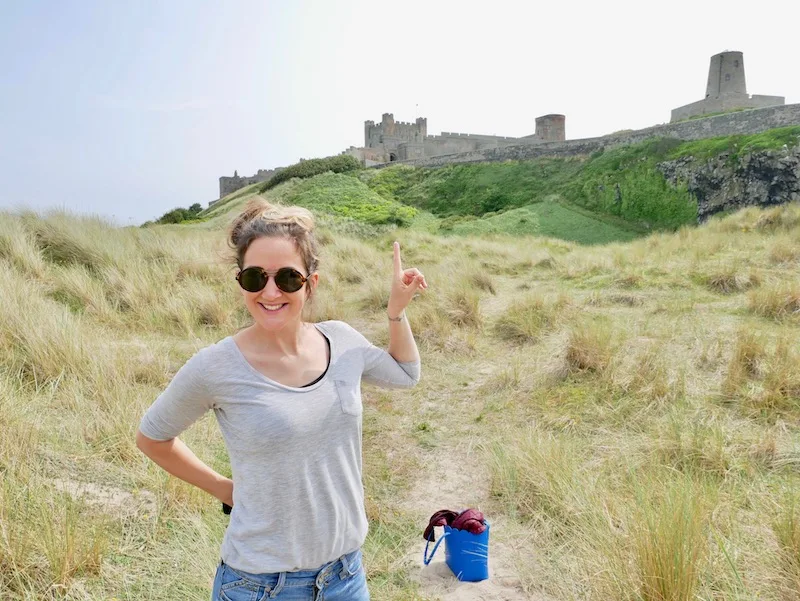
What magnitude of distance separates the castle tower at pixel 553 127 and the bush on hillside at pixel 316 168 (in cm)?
1532

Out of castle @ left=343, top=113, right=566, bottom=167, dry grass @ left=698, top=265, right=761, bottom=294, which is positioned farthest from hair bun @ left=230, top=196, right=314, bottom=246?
castle @ left=343, top=113, right=566, bottom=167

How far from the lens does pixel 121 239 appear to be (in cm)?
955

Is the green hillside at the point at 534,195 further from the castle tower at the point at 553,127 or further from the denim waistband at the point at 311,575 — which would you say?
the denim waistband at the point at 311,575

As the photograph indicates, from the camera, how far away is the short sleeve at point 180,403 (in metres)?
1.43

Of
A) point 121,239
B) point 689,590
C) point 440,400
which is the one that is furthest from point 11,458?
point 121,239

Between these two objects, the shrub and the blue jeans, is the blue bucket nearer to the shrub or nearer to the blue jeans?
the blue jeans

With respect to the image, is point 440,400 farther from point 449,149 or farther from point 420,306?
point 449,149

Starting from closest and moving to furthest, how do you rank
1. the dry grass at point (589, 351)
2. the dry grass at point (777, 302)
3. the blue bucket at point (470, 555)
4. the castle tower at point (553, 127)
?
the blue bucket at point (470, 555)
the dry grass at point (589, 351)
the dry grass at point (777, 302)
the castle tower at point (553, 127)

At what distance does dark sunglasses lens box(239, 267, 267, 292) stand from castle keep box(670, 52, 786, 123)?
38013mm

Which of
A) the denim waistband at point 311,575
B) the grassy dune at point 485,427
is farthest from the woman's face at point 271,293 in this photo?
the denim waistband at point 311,575

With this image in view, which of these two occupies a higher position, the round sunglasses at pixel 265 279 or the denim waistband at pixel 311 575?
the round sunglasses at pixel 265 279

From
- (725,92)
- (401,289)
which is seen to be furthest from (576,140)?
(401,289)

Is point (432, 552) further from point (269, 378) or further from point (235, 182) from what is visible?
point (235, 182)

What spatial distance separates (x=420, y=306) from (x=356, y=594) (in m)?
5.93
